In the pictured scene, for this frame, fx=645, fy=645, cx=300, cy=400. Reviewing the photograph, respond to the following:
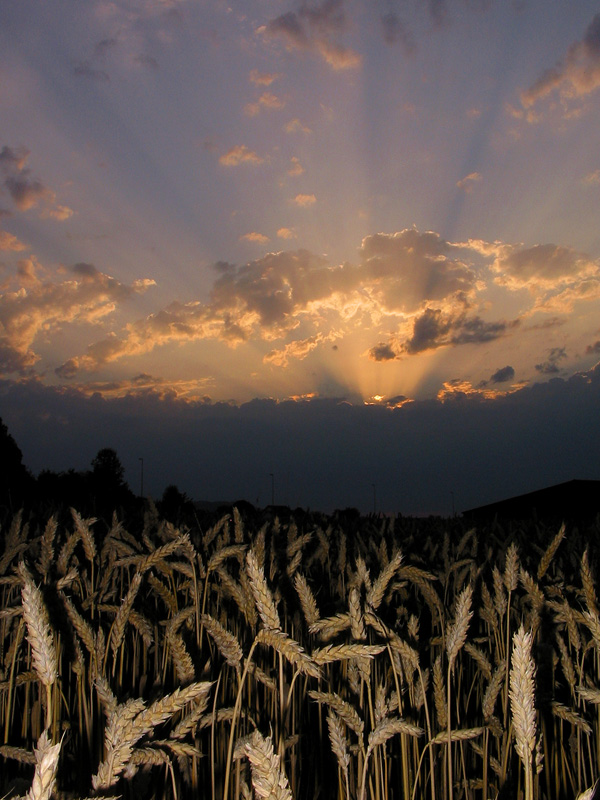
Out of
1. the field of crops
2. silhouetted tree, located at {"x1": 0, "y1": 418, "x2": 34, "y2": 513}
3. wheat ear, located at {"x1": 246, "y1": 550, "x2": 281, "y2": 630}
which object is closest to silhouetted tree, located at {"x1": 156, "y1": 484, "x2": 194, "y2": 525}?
the field of crops

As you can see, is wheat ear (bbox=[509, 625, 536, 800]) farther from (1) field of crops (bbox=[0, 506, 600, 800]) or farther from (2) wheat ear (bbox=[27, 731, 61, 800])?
(2) wheat ear (bbox=[27, 731, 61, 800])

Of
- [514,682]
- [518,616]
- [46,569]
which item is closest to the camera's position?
[514,682]

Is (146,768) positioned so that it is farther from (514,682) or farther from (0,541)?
(0,541)

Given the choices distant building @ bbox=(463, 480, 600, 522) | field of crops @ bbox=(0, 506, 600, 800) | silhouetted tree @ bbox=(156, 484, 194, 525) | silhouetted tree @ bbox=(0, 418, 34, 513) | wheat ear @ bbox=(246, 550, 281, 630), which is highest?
silhouetted tree @ bbox=(0, 418, 34, 513)

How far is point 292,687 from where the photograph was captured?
1752 millimetres

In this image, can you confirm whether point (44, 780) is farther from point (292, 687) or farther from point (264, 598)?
point (292, 687)

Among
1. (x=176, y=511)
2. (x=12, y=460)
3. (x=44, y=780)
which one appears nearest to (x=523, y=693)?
(x=44, y=780)

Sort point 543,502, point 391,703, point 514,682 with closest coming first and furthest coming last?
point 514,682, point 391,703, point 543,502

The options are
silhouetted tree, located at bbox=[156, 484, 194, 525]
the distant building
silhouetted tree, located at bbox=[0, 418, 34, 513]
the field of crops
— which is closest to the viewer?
the field of crops

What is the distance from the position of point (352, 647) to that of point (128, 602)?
105cm

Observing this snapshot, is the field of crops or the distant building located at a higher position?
the distant building

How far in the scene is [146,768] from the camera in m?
1.69

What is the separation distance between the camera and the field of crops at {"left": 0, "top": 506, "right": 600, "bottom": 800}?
1495 mm

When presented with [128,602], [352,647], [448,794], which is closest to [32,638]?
[352,647]
